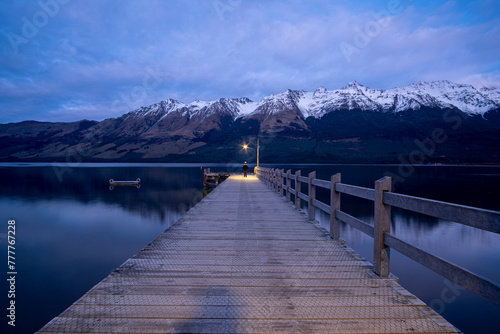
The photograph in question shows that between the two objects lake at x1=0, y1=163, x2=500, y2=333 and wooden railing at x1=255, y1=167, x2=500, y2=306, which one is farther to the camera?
lake at x1=0, y1=163, x2=500, y2=333

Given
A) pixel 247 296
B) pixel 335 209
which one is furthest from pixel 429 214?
pixel 335 209

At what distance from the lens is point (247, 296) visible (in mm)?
3361

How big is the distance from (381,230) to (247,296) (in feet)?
6.78

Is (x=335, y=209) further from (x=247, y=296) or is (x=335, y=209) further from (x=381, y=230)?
(x=247, y=296)

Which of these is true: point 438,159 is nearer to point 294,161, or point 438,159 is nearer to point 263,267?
point 294,161

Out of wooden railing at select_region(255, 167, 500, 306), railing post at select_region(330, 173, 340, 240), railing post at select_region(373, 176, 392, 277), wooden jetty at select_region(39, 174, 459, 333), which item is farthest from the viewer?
railing post at select_region(330, 173, 340, 240)

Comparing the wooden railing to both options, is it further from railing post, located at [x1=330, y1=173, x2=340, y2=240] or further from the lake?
the lake

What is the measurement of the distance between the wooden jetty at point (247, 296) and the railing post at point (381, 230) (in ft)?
0.45

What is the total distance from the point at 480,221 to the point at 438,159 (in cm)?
19698

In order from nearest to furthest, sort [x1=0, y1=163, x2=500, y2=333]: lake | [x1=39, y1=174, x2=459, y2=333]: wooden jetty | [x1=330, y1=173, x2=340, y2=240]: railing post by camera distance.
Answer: [x1=39, y1=174, x2=459, y2=333]: wooden jetty
[x1=330, y1=173, x2=340, y2=240]: railing post
[x1=0, y1=163, x2=500, y2=333]: lake

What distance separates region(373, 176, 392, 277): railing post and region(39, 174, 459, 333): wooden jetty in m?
0.14

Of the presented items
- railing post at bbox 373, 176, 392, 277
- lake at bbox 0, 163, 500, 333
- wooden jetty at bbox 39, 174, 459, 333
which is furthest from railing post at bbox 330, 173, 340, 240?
lake at bbox 0, 163, 500, 333

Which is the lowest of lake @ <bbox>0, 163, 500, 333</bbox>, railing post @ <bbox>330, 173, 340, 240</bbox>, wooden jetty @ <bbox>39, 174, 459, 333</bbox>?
lake @ <bbox>0, 163, 500, 333</bbox>

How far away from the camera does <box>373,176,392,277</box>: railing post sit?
3.97 meters
